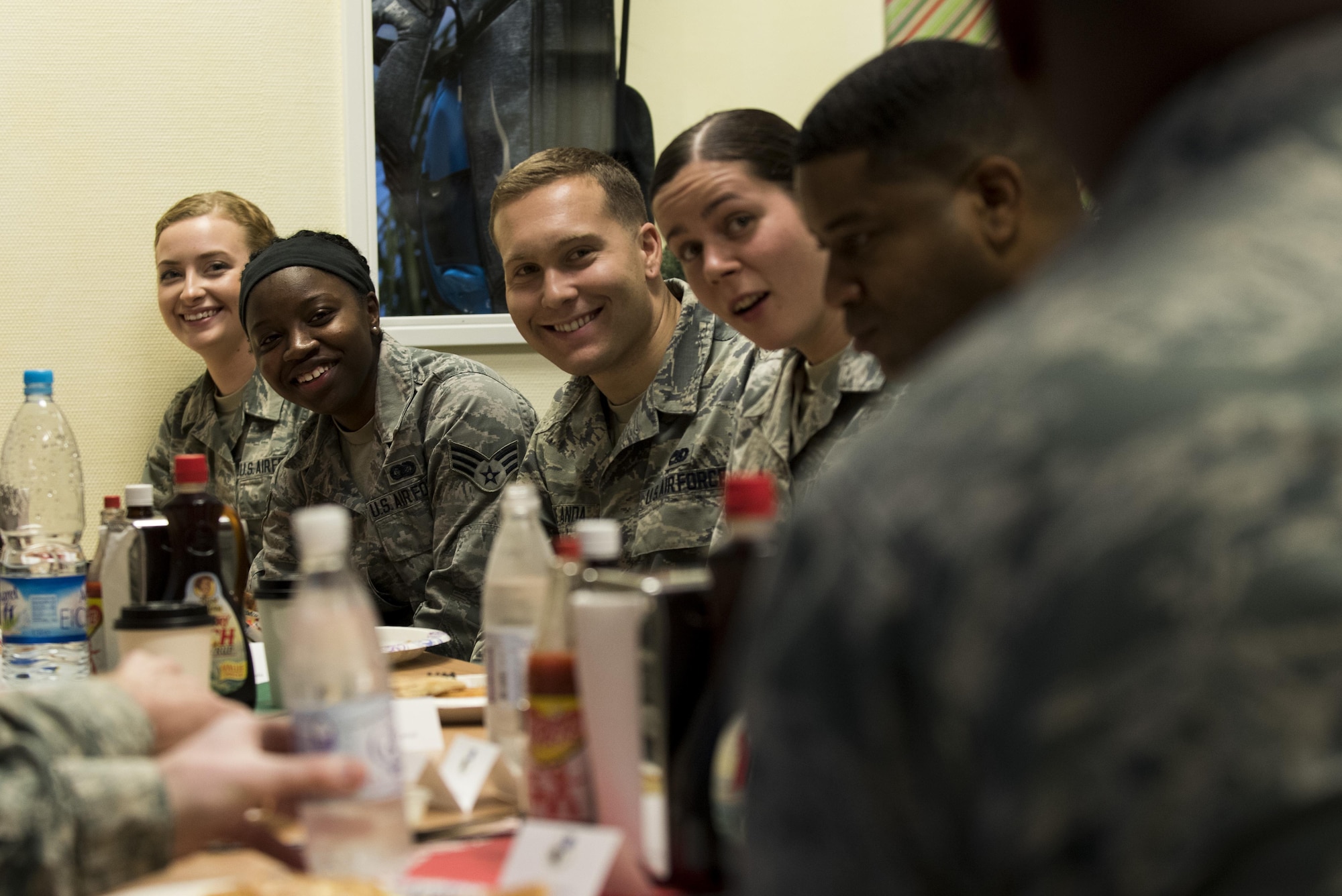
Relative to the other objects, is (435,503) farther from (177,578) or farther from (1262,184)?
(1262,184)

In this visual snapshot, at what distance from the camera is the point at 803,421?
1765mm

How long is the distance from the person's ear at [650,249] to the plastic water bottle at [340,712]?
154 centimetres

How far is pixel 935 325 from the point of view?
121cm

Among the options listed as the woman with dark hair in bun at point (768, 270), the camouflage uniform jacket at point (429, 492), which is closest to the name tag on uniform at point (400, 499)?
the camouflage uniform jacket at point (429, 492)

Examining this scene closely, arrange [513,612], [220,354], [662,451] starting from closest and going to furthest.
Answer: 1. [513,612]
2. [662,451]
3. [220,354]

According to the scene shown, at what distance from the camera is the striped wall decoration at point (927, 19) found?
2930mm

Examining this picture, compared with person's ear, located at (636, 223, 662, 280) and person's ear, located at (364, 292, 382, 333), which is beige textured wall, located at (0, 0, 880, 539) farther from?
person's ear, located at (636, 223, 662, 280)

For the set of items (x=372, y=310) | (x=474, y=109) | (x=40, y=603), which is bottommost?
(x=40, y=603)

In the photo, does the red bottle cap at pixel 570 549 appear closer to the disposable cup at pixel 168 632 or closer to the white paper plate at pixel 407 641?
the disposable cup at pixel 168 632

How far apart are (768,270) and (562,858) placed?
119 centimetres

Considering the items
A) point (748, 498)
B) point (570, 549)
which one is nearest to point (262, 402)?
point (570, 549)

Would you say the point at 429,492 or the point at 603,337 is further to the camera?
the point at 429,492

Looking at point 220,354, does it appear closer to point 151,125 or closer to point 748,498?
point 151,125

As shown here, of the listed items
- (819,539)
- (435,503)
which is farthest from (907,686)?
(435,503)
